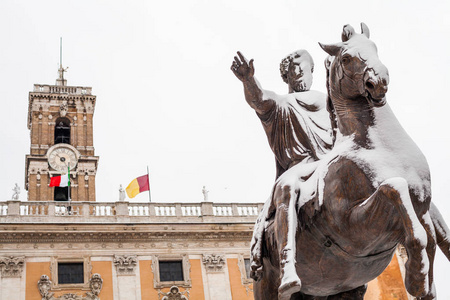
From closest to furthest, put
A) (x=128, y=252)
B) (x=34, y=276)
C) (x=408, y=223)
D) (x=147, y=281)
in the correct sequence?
1. (x=408, y=223)
2. (x=34, y=276)
3. (x=147, y=281)
4. (x=128, y=252)

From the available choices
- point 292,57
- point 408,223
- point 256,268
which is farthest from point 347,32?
point 256,268

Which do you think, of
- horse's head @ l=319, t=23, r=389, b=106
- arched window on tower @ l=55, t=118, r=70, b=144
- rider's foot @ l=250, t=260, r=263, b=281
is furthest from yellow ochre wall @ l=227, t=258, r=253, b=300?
horse's head @ l=319, t=23, r=389, b=106

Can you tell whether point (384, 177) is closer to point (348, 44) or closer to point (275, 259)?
point (348, 44)

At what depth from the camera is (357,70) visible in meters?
3.50

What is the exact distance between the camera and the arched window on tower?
133ft

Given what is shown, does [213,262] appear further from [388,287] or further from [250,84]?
[250,84]

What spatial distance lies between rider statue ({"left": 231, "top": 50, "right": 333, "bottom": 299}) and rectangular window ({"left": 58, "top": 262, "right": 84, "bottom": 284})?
890 inches

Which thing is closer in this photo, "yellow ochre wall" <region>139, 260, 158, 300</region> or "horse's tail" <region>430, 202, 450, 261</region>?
"horse's tail" <region>430, 202, 450, 261</region>

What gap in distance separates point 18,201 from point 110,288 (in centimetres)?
541

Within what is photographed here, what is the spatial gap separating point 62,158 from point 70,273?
540 inches

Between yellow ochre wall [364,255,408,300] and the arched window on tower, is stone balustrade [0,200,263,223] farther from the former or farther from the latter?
the arched window on tower

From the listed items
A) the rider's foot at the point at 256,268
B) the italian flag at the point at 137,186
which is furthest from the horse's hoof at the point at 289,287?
the italian flag at the point at 137,186

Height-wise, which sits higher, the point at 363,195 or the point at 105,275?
the point at 105,275

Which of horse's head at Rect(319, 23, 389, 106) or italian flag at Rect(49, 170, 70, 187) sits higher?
italian flag at Rect(49, 170, 70, 187)
